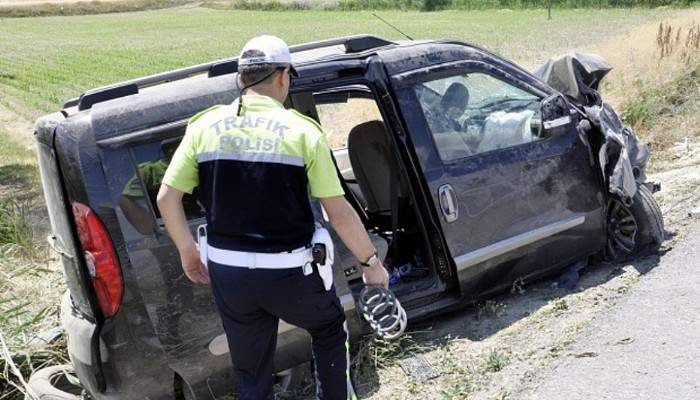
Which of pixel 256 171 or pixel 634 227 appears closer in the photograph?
pixel 256 171

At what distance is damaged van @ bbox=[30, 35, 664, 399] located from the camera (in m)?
3.35

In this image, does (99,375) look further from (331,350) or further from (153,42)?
(153,42)

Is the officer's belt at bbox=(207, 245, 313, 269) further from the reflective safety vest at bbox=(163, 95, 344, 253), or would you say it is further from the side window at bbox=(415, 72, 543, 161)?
the side window at bbox=(415, 72, 543, 161)

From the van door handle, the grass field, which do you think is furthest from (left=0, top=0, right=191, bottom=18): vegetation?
the van door handle

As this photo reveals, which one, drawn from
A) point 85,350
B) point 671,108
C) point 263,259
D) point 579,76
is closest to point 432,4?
point 671,108

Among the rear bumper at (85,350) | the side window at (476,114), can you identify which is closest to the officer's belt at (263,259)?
the rear bumper at (85,350)

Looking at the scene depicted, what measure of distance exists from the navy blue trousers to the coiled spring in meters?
0.17

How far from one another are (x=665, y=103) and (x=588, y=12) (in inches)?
1255

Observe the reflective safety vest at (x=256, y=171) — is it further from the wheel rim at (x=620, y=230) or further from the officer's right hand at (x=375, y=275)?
the wheel rim at (x=620, y=230)

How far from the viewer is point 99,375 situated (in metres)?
3.40

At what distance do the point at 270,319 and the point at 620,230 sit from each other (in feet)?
9.53

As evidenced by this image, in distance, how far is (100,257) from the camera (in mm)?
3324

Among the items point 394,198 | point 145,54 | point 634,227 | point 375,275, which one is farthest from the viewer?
point 145,54

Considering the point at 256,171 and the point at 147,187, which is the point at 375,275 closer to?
the point at 256,171
